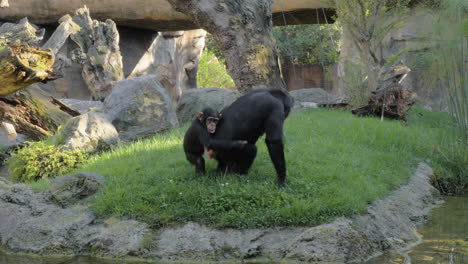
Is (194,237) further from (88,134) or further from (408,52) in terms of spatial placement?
(408,52)

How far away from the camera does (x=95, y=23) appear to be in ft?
51.0

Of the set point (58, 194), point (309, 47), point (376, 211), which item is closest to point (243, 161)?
point (376, 211)

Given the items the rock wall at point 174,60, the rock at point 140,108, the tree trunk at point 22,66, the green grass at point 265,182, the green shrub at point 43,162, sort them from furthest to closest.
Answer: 1. the rock wall at point 174,60
2. the rock at point 140,108
3. the green shrub at point 43,162
4. the tree trunk at point 22,66
5. the green grass at point 265,182

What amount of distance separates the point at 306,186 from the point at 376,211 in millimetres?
854

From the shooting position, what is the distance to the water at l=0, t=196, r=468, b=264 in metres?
5.00

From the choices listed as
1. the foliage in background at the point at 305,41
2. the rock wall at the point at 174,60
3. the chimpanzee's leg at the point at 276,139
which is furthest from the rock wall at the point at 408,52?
the foliage in background at the point at 305,41

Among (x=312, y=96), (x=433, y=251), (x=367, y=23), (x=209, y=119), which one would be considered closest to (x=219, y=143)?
(x=209, y=119)

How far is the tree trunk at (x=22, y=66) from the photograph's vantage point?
25.7 ft

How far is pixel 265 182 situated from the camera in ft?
20.1

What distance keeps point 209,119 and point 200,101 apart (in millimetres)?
6312

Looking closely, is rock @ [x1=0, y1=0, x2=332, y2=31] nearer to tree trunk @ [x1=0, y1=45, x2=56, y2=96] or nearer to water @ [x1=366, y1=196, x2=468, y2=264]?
tree trunk @ [x1=0, y1=45, x2=56, y2=96]

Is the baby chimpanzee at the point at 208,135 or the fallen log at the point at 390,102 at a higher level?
the baby chimpanzee at the point at 208,135

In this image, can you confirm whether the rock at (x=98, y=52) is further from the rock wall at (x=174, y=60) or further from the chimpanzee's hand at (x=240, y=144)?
the chimpanzee's hand at (x=240, y=144)

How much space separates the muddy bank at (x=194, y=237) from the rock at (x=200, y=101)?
5.99m
